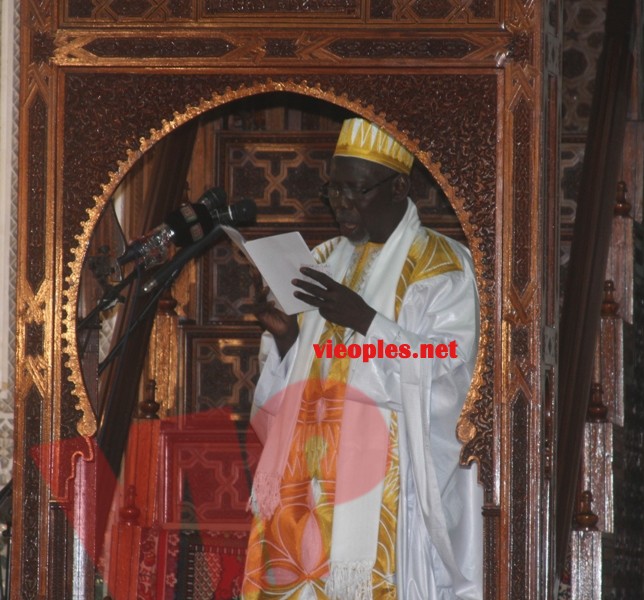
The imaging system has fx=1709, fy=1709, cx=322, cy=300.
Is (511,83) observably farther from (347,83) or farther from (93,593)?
(93,593)

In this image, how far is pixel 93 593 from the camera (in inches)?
239

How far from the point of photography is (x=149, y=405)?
704cm

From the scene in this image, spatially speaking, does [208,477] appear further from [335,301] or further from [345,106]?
[345,106]

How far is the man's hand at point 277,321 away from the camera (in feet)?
21.4

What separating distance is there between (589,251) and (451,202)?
90 cm

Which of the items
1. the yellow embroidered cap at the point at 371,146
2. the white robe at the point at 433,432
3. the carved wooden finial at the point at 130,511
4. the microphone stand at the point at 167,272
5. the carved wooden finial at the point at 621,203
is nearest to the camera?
the white robe at the point at 433,432

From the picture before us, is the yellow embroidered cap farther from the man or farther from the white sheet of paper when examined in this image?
the white sheet of paper

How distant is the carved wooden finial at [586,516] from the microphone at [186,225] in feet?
5.47

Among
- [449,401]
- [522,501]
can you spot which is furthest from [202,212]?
[522,501]

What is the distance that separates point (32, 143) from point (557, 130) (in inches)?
74.2

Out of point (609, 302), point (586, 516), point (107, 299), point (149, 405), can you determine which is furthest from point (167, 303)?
point (586, 516)

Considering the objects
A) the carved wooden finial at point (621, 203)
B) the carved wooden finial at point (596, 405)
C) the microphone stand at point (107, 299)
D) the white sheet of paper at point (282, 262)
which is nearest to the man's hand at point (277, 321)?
the white sheet of paper at point (282, 262)

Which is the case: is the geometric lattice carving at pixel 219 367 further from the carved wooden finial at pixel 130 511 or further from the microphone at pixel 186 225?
the microphone at pixel 186 225

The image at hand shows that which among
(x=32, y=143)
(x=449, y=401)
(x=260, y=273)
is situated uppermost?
(x=32, y=143)
